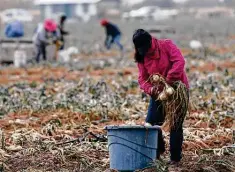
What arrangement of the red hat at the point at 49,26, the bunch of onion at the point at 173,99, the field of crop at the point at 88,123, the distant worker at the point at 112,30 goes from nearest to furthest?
the bunch of onion at the point at 173,99, the field of crop at the point at 88,123, the red hat at the point at 49,26, the distant worker at the point at 112,30

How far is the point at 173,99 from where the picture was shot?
787cm

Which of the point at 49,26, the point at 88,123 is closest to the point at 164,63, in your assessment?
the point at 88,123

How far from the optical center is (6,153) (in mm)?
9266

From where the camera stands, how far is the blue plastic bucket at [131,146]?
7.64 m

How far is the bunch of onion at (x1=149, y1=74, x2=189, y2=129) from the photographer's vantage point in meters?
7.83

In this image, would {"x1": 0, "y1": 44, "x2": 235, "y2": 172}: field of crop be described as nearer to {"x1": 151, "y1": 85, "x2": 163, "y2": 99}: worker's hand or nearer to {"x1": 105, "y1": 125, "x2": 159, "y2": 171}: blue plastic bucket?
{"x1": 105, "y1": 125, "x2": 159, "y2": 171}: blue plastic bucket

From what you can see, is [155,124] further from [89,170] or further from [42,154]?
[42,154]

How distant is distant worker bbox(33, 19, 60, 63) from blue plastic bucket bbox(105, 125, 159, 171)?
17.0 metres

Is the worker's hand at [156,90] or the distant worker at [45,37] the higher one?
the worker's hand at [156,90]

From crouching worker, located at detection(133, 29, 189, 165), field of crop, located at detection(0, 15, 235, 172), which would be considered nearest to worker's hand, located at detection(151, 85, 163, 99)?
crouching worker, located at detection(133, 29, 189, 165)

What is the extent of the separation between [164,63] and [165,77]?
15 cm

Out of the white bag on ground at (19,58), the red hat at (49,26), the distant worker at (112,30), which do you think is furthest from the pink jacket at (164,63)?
the distant worker at (112,30)

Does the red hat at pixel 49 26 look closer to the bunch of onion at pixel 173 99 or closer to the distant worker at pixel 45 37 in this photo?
the distant worker at pixel 45 37

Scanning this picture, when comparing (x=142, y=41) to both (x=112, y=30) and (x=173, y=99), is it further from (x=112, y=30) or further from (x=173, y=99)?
(x=112, y=30)
